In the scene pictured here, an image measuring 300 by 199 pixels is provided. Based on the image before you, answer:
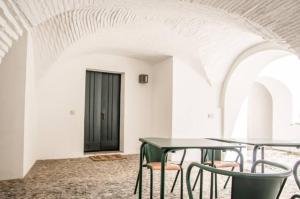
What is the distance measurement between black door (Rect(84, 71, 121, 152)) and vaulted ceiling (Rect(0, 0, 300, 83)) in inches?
40.7

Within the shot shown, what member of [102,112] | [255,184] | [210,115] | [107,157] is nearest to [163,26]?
[210,115]


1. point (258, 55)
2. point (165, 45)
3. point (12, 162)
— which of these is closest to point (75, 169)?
point (12, 162)

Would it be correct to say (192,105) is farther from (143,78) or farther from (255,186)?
(255,186)

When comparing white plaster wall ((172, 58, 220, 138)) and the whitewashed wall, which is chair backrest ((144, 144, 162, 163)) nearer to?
white plaster wall ((172, 58, 220, 138))

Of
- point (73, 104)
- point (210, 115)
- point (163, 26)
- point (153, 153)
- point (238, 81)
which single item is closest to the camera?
point (153, 153)

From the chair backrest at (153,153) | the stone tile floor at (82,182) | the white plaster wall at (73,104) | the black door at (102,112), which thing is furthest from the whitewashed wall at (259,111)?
the chair backrest at (153,153)

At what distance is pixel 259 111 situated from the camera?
8758 millimetres

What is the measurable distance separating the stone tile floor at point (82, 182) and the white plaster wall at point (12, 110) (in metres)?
0.26

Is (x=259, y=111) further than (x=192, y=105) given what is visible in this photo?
Yes

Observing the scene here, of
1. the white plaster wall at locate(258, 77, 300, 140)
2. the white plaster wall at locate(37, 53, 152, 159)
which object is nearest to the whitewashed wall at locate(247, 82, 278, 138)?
the white plaster wall at locate(258, 77, 300, 140)

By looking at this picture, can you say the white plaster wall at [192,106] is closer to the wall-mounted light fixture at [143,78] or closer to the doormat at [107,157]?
the wall-mounted light fixture at [143,78]

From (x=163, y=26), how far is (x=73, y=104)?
9.54 feet

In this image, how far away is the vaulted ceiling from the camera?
2.32m

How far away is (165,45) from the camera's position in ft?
16.7
